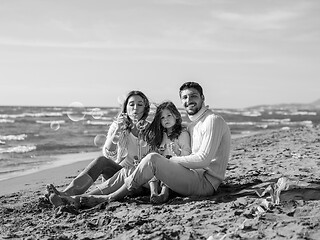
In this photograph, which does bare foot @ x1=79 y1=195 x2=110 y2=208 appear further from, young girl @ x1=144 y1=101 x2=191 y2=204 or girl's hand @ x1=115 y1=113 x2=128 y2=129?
girl's hand @ x1=115 y1=113 x2=128 y2=129

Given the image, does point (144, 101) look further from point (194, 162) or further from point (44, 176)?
point (44, 176)

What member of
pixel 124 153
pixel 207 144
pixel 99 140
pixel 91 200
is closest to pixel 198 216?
pixel 207 144

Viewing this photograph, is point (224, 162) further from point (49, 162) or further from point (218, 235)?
point (49, 162)

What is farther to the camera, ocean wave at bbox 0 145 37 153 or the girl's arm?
ocean wave at bbox 0 145 37 153

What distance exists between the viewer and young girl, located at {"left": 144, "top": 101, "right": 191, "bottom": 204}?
5.35 metres

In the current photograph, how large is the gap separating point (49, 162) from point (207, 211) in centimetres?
766

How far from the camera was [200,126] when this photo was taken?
5.10 meters

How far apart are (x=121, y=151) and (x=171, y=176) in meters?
0.95

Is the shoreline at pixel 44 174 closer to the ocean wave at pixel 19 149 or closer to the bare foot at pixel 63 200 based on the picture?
the ocean wave at pixel 19 149

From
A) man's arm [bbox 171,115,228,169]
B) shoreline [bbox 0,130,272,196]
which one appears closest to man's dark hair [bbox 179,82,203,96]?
man's arm [bbox 171,115,228,169]

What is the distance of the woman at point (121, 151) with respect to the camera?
564 cm

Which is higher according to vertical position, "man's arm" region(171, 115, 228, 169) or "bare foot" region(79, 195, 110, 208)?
"man's arm" region(171, 115, 228, 169)

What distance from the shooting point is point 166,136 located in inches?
219

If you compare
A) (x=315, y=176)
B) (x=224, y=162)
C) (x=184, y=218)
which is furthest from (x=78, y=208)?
(x=315, y=176)
